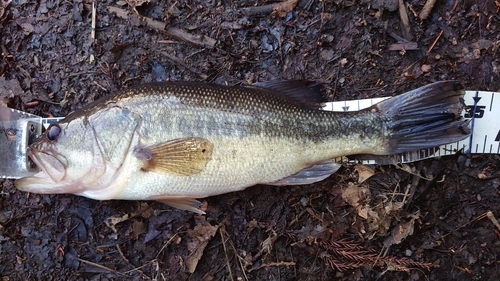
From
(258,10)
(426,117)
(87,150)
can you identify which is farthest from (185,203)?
(426,117)

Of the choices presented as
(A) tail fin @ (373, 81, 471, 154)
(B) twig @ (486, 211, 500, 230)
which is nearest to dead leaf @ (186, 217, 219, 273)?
(A) tail fin @ (373, 81, 471, 154)

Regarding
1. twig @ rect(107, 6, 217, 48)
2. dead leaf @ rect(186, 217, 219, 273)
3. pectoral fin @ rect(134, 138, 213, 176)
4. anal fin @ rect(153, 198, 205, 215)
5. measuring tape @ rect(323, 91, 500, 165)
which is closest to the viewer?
pectoral fin @ rect(134, 138, 213, 176)

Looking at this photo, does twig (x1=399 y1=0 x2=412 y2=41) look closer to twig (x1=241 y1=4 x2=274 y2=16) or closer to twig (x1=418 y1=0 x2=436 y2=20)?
twig (x1=418 y1=0 x2=436 y2=20)

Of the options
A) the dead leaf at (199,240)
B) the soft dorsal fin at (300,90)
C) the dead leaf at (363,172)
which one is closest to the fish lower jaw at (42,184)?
the dead leaf at (199,240)

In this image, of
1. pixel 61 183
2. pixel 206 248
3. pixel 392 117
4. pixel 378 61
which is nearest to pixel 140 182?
pixel 61 183

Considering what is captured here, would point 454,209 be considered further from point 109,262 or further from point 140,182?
point 109,262

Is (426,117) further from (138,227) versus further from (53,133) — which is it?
(53,133)

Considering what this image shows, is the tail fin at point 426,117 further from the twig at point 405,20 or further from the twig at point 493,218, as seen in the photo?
the twig at point 493,218
